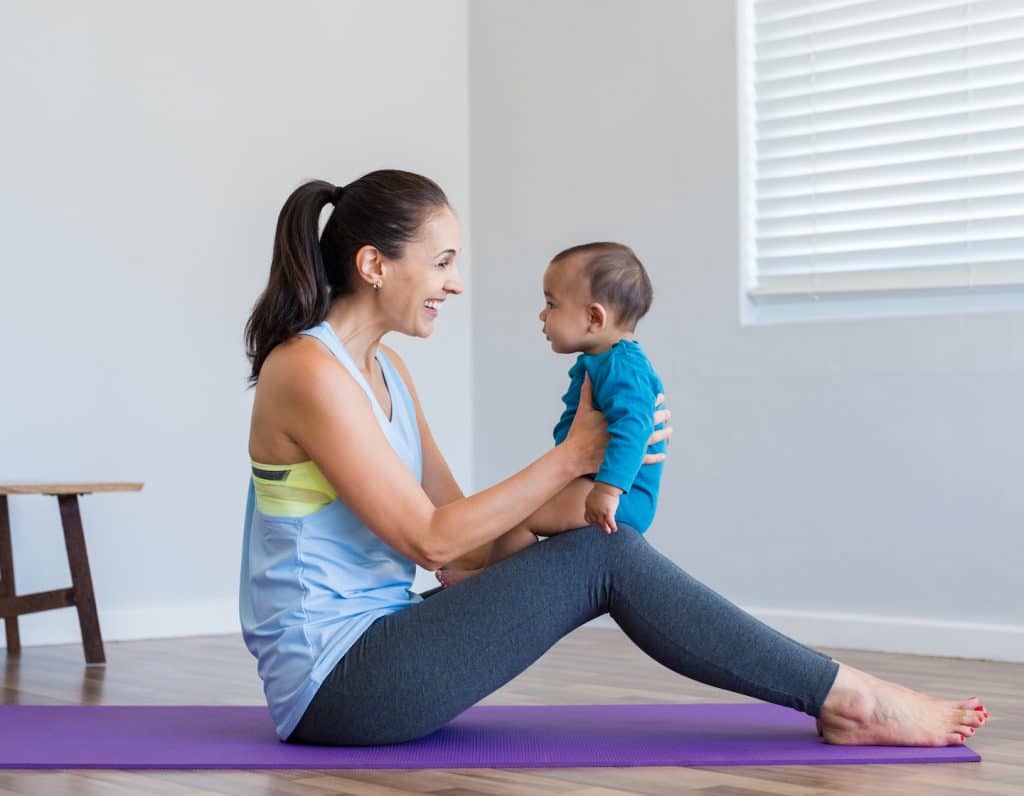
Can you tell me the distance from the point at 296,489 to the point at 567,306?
55 centimetres

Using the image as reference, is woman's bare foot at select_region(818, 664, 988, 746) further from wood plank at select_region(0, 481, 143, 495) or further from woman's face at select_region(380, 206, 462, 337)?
wood plank at select_region(0, 481, 143, 495)

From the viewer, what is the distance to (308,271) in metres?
2.20

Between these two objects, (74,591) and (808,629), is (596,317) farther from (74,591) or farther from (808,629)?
(74,591)

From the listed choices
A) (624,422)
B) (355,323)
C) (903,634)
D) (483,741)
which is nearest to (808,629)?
(903,634)

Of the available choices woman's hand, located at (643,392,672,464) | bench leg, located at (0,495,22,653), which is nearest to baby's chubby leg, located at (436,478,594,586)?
woman's hand, located at (643,392,672,464)

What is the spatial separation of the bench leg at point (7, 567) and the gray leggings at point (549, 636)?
74.9 inches

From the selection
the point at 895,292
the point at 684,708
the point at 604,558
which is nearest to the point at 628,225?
the point at 895,292

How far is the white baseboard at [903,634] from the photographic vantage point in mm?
3490

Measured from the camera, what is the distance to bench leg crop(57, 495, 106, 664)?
3613mm

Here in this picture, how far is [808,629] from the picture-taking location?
3879 millimetres

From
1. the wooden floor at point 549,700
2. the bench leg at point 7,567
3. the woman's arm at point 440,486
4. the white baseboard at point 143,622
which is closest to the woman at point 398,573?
the wooden floor at point 549,700

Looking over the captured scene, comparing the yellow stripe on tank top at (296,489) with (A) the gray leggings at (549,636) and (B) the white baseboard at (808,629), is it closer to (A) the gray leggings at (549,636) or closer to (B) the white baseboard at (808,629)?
(A) the gray leggings at (549,636)

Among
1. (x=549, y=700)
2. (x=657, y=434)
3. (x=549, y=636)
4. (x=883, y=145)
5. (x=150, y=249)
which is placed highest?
(x=883, y=145)

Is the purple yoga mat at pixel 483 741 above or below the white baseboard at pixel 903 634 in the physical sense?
above
